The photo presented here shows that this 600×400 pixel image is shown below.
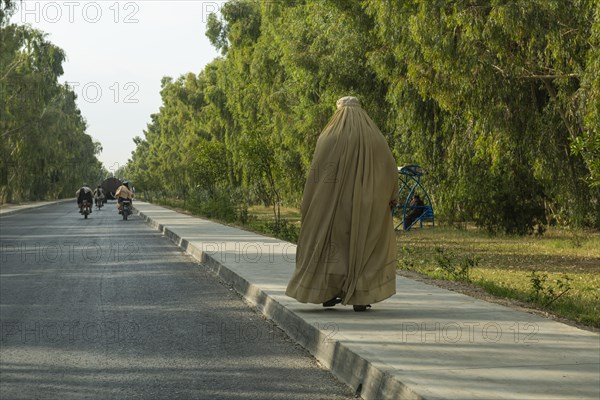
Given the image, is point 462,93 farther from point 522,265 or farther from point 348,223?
point 348,223

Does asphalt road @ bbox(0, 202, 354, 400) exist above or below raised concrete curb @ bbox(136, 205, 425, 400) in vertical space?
below

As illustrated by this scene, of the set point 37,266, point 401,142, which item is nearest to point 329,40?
point 401,142

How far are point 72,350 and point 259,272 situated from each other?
581 centimetres

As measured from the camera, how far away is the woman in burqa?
27.2ft

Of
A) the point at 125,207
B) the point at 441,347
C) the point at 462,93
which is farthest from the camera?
the point at 125,207

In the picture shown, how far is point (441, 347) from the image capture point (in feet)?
21.7

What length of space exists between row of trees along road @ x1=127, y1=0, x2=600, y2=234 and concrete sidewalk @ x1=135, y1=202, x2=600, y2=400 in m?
4.35

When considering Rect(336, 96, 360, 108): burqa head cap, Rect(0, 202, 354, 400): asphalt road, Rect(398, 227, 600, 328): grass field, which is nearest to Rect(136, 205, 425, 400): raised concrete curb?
Rect(0, 202, 354, 400): asphalt road

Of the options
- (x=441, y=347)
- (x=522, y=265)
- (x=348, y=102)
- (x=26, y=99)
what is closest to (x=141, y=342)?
(x=441, y=347)

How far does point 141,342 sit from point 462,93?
1194cm

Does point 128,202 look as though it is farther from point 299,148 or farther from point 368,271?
point 368,271

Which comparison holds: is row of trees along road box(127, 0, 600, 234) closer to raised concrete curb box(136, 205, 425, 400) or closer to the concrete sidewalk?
the concrete sidewalk

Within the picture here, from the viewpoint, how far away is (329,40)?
89.2 feet

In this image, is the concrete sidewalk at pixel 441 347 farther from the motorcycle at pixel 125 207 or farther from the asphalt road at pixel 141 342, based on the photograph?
the motorcycle at pixel 125 207
